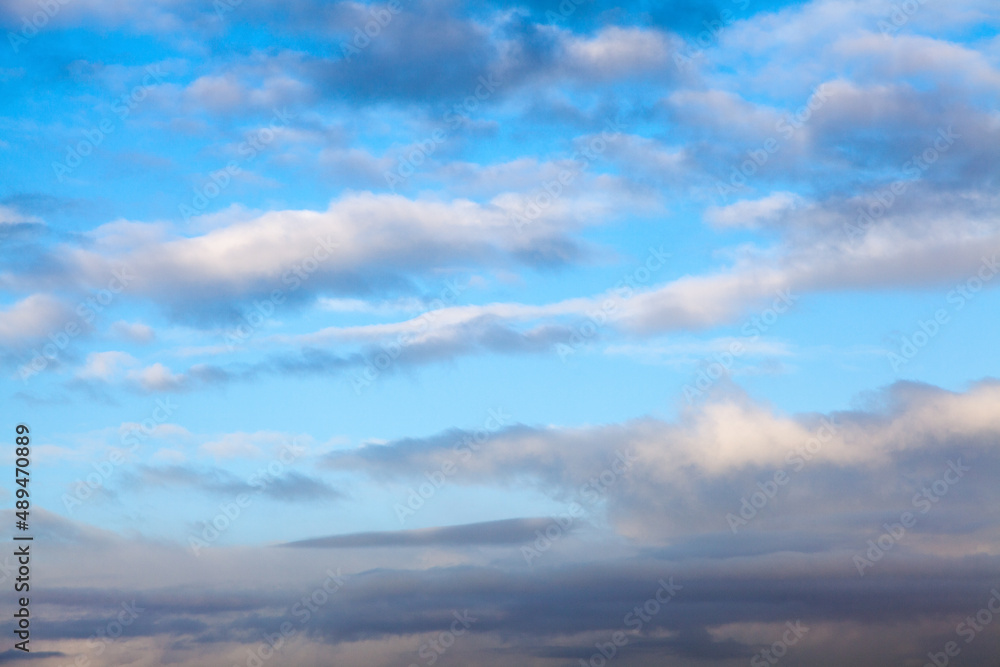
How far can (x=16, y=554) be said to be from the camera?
9512cm

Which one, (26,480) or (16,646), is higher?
(26,480)

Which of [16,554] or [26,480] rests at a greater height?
[26,480]

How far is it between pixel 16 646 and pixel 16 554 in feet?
50.5

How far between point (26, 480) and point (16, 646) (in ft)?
97.2

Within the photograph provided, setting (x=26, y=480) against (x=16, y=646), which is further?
(x=16, y=646)

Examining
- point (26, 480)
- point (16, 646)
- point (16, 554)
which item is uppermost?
point (26, 480)

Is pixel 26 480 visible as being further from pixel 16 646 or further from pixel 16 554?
pixel 16 646

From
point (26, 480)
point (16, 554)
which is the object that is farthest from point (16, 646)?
point (26, 480)

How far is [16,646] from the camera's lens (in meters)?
96.5

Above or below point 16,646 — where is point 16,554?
above
